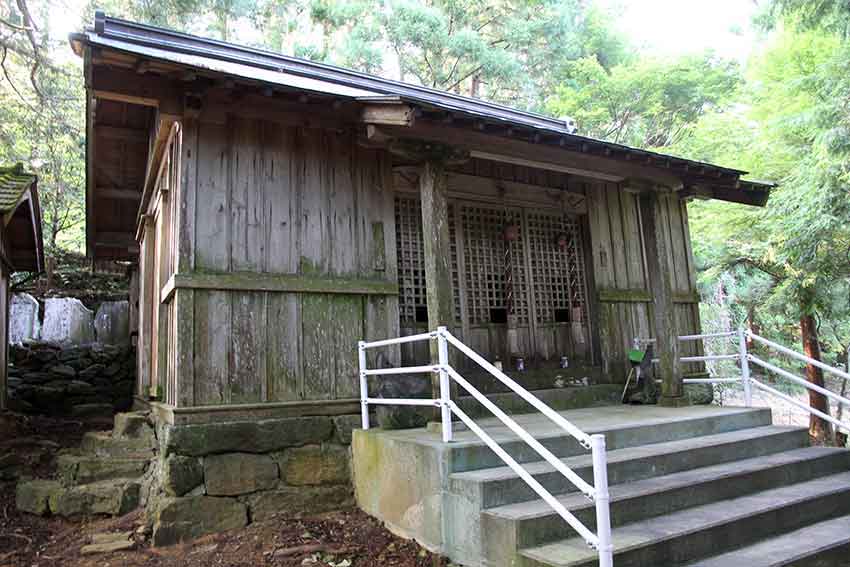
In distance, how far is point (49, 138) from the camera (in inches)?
544

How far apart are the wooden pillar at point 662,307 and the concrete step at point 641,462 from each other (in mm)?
1138

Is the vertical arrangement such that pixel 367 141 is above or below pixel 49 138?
below

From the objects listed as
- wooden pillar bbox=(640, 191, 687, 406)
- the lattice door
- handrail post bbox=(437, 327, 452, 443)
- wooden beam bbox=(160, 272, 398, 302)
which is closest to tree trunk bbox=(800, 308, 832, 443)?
wooden pillar bbox=(640, 191, 687, 406)

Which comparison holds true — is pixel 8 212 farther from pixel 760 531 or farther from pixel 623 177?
pixel 760 531

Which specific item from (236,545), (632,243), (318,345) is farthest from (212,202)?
(632,243)

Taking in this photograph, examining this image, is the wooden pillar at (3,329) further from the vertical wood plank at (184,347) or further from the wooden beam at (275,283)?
the vertical wood plank at (184,347)

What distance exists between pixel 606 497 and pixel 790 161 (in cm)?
940

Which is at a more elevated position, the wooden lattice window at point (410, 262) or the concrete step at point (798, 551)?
the wooden lattice window at point (410, 262)

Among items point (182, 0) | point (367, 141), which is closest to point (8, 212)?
point (367, 141)

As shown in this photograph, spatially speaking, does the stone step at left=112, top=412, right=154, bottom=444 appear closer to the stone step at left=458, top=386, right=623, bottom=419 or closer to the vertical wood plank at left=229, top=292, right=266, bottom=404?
the vertical wood plank at left=229, top=292, right=266, bottom=404

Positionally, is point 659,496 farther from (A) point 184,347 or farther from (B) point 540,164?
(A) point 184,347

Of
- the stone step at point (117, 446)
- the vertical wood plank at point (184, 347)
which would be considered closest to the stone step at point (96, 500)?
the stone step at point (117, 446)

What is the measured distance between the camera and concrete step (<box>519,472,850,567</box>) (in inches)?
122

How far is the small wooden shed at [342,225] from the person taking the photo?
4984 mm
